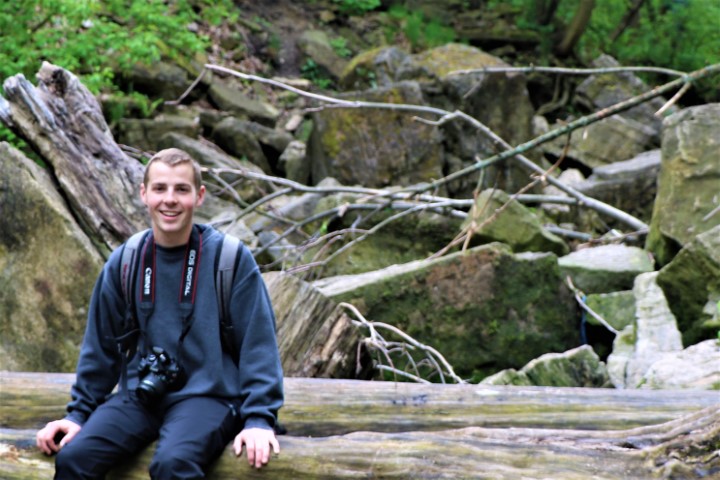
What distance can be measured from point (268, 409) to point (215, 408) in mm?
161

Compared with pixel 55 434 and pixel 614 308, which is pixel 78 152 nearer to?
pixel 55 434

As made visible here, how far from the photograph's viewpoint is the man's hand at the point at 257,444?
2.61 metres

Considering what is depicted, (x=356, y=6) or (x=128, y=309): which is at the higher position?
(x=128, y=309)

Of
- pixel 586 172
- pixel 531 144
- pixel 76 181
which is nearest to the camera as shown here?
pixel 76 181

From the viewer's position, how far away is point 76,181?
4980 millimetres

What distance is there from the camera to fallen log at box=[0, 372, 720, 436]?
300cm

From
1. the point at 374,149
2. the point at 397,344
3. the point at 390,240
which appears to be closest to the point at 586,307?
the point at 397,344

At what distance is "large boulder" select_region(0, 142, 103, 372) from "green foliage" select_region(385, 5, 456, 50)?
16164 millimetres

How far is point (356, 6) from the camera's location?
2164cm

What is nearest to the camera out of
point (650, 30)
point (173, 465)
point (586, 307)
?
point (173, 465)

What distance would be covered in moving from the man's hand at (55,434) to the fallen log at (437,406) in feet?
1.39

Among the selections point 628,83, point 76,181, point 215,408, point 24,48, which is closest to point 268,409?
point 215,408

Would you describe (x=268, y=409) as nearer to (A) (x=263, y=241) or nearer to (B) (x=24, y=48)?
(A) (x=263, y=241)

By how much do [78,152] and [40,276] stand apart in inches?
28.5
